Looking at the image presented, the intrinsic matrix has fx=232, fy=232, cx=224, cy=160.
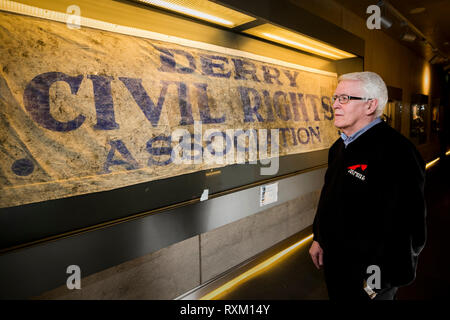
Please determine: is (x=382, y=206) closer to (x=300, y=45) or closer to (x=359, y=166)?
(x=359, y=166)

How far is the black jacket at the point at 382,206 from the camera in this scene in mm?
1284

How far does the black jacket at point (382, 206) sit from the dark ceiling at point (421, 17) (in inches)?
126

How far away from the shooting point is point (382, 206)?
4.37ft

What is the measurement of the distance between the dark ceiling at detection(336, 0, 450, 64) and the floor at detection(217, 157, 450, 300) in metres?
3.66

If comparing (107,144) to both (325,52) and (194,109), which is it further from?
(325,52)

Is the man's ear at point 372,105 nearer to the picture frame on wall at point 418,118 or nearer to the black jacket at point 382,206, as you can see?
the black jacket at point 382,206

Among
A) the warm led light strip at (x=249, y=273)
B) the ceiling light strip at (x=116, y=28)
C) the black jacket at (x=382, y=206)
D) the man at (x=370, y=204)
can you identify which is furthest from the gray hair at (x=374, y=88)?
the warm led light strip at (x=249, y=273)

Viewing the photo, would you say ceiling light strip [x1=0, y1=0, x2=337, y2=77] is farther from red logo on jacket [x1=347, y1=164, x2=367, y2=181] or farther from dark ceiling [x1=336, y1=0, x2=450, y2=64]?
dark ceiling [x1=336, y1=0, x2=450, y2=64]

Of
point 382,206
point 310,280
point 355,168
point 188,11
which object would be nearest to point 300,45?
A: point 188,11

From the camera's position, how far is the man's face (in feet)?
4.89

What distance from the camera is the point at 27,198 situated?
4.34 ft

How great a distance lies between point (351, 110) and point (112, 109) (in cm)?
160

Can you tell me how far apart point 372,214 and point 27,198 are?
1991 mm
